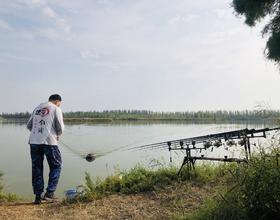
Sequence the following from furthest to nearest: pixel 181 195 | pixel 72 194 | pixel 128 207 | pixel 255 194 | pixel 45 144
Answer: pixel 45 144, pixel 72 194, pixel 181 195, pixel 128 207, pixel 255 194

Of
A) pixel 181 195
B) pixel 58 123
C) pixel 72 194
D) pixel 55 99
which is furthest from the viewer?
pixel 55 99

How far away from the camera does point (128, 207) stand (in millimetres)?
5973

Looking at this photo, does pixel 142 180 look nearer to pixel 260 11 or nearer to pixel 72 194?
pixel 72 194

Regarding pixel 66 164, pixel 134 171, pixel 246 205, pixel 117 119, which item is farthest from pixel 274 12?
Answer: pixel 117 119

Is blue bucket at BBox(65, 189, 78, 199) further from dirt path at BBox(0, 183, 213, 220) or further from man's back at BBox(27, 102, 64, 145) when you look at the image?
man's back at BBox(27, 102, 64, 145)

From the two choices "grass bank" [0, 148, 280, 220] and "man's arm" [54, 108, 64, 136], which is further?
"man's arm" [54, 108, 64, 136]

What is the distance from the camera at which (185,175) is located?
23.3 ft

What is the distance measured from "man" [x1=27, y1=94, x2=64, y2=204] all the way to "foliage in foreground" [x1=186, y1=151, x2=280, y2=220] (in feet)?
10.6

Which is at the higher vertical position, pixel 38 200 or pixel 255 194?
pixel 255 194

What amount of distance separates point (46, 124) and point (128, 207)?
2058mm

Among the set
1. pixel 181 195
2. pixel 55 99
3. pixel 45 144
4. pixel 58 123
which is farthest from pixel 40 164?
pixel 181 195

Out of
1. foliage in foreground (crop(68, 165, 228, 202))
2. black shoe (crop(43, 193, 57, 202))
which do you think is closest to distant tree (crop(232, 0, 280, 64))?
foliage in foreground (crop(68, 165, 228, 202))

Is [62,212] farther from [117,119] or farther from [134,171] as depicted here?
[117,119]

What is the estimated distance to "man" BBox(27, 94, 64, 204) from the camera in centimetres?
698
